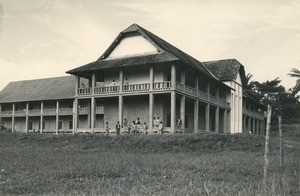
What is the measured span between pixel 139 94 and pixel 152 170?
1648 cm

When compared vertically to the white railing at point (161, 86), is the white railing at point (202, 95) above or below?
below

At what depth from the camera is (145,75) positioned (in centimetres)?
3447

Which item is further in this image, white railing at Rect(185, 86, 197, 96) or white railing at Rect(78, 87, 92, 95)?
white railing at Rect(78, 87, 92, 95)

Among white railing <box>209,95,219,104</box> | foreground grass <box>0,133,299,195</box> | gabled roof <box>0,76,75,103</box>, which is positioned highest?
gabled roof <box>0,76,75,103</box>

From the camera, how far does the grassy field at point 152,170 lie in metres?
12.0

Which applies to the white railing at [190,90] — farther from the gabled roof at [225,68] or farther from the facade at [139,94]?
the gabled roof at [225,68]

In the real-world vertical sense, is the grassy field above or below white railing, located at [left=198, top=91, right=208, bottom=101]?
below

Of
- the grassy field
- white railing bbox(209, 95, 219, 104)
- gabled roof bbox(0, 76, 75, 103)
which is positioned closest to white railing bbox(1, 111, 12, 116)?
gabled roof bbox(0, 76, 75, 103)

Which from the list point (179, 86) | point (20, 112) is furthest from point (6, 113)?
point (179, 86)

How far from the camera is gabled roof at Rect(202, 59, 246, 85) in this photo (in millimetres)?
43500

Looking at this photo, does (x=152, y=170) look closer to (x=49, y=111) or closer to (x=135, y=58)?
(x=135, y=58)

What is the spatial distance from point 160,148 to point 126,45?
41.2 ft

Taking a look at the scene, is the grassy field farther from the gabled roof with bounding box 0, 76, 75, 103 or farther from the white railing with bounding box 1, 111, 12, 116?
the white railing with bounding box 1, 111, 12, 116

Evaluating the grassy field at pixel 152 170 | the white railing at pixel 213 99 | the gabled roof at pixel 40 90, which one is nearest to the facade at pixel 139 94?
the gabled roof at pixel 40 90
